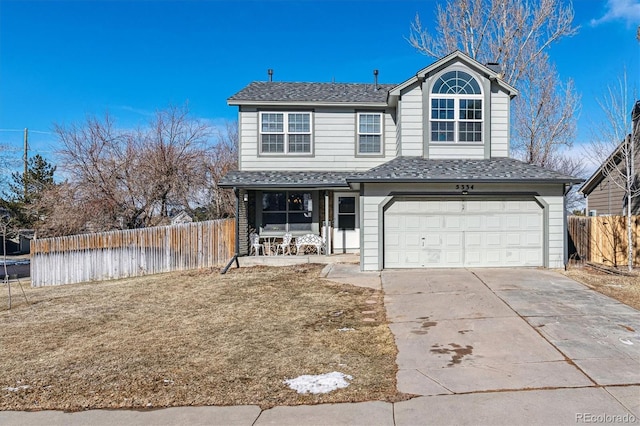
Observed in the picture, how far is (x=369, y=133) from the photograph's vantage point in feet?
45.5

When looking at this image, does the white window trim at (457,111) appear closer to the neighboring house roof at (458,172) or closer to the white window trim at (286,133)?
the neighboring house roof at (458,172)

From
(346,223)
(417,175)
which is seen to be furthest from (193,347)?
(346,223)

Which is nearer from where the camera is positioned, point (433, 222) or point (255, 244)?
point (433, 222)

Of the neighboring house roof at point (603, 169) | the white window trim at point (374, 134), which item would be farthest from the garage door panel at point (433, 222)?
the neighboring house roof at point (603, 169)

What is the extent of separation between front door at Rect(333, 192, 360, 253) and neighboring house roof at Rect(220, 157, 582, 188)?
3.13 feet

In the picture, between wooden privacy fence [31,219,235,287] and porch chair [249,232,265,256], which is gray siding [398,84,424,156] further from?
wooden privacy fence [31,219,235,287]

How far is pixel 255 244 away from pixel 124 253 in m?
4.32

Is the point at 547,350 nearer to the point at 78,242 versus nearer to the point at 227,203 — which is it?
the point at 78,242

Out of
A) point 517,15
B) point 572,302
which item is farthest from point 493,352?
point 517,15

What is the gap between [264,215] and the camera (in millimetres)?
13719

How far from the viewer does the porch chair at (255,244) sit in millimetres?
13188

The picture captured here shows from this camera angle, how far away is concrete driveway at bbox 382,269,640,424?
346 centimetres

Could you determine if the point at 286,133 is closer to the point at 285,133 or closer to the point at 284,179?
the point at 285,133

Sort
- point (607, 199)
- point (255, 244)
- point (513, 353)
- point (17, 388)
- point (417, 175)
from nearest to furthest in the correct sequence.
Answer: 1. point (17, 388)
2. point (513, 353)
3. point (417, 175)
4. point (255, 244)
5. point (607, 199)
